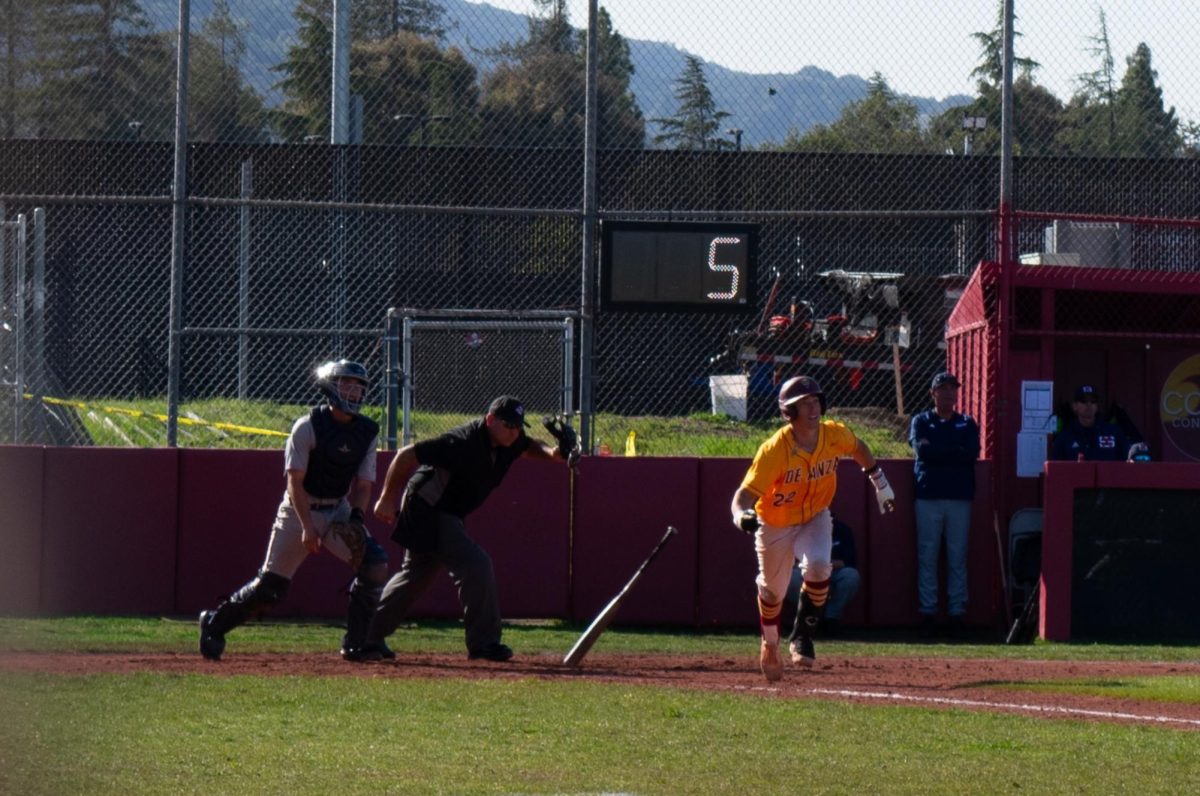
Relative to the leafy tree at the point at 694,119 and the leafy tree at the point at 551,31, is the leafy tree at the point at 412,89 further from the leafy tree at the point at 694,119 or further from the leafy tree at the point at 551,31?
the leafy tree at the point at 694,119

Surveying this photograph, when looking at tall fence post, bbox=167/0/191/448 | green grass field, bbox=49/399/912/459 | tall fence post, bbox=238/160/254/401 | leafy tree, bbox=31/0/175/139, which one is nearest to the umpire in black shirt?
leafy tree, bbox=31/0/175/139

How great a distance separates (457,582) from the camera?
1047 cm

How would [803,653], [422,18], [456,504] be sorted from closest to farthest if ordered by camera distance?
1. [456,504]
2. [803,653]
3. [422,18]

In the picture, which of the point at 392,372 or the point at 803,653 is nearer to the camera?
the point at 803,653

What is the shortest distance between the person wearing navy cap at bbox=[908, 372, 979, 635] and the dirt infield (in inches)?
79.6

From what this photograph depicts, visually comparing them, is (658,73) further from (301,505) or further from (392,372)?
(301,505)

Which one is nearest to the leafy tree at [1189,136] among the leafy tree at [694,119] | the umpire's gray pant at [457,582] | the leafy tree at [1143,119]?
the leafy tree at [1143,119]

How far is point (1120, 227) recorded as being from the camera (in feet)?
55.0

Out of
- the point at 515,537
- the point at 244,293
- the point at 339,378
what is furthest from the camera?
the point at 244,293

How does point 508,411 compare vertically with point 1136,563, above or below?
above

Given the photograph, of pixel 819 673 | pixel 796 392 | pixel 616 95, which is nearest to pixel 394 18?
pixel 616 95

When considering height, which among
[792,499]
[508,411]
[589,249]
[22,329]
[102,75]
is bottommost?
[792,499]

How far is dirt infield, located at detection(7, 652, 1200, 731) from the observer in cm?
916

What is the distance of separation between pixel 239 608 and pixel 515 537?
3.77 metres
